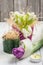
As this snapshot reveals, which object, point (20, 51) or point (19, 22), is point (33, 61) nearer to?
point (20, 51)

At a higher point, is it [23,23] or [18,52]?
[23,23]

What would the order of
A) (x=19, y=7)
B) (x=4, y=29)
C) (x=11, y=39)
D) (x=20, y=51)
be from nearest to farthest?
(x=20, y=51) < (x=11, y=39) < (x=4, y=29) < (x=19, y=7)

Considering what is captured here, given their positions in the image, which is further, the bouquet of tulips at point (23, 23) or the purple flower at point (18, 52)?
the bouquet of tulips at point (23, 23)

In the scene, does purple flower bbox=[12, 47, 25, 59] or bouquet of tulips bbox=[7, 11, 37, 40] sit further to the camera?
bouquet of tulips bbox=[7, 11, 37, 40]

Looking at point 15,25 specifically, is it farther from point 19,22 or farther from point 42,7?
point 42,7

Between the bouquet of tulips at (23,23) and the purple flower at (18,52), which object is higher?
the bouquet of tulips at (23,23)

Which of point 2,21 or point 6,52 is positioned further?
point 2,21

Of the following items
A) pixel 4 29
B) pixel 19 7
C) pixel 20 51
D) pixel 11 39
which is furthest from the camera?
pixel 19 7

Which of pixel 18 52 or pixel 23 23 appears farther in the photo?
pixel 23 23

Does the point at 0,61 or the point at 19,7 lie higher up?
the point at 19,7

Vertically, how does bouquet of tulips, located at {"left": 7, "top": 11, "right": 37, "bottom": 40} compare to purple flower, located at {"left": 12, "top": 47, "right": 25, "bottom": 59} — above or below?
above

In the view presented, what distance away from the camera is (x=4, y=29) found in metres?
1.61

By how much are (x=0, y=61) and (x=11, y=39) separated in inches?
7.0

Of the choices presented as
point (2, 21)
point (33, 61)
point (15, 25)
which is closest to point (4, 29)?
point (2, 21)
